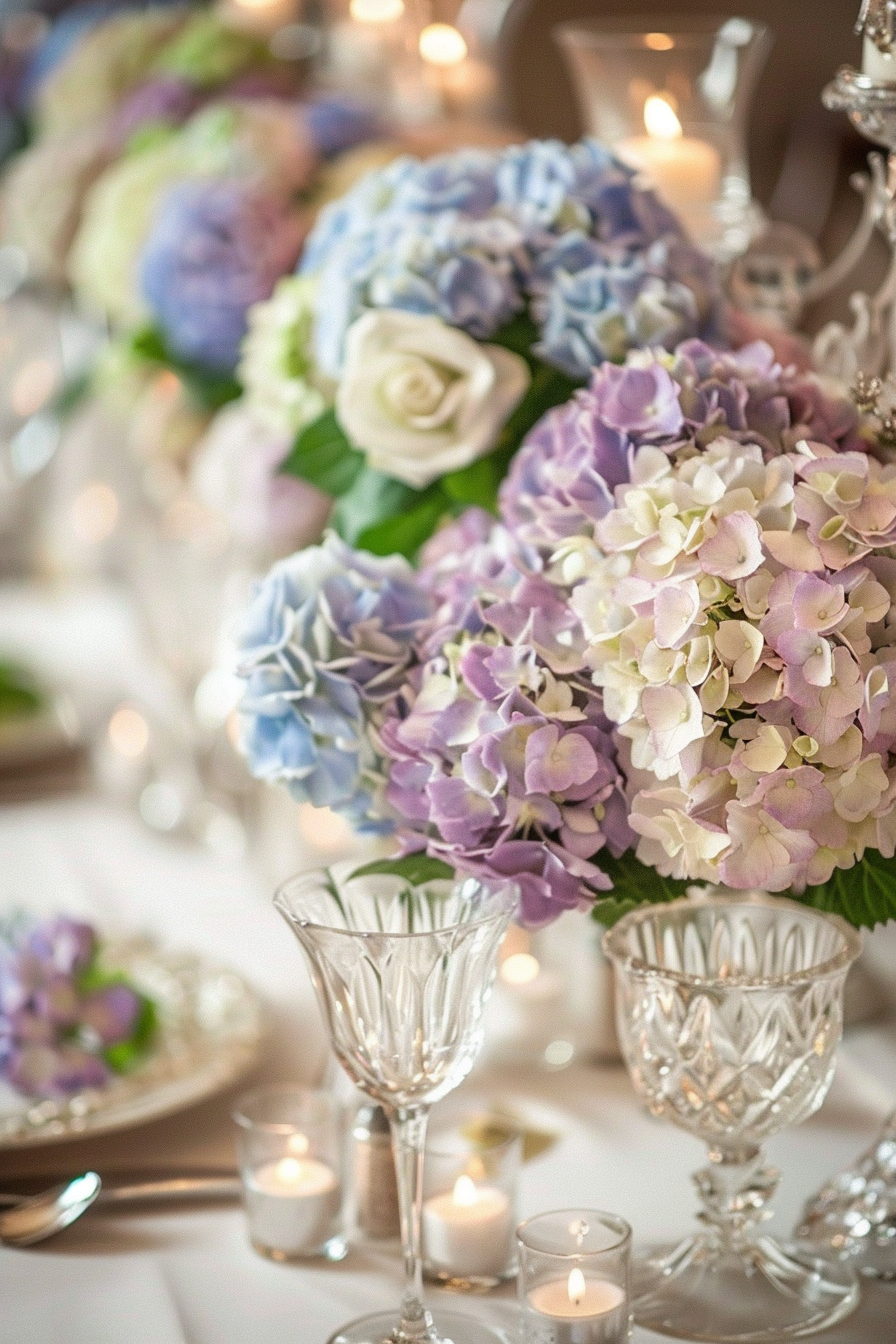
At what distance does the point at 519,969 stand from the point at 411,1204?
1.30 feet

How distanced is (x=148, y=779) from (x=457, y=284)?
76 cm

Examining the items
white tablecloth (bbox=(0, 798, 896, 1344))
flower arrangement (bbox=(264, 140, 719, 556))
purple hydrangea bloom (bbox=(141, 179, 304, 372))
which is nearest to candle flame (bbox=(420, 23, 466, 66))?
purple hydrangea bloom (bbox=(141, 179, 304, 372))

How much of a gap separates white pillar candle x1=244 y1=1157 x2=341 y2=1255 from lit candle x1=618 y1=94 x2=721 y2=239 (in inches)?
26.0

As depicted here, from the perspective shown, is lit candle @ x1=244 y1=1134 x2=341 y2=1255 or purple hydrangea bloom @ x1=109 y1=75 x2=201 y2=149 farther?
purple hydrangea bloom @ x1=109 y1=75 x2=201 y2=149

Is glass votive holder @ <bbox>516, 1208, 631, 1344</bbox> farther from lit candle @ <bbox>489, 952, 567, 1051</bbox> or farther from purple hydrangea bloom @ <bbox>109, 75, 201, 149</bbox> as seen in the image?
purple hydrangea bloom @ <bbox>109, 75, 201, 149</bbox>

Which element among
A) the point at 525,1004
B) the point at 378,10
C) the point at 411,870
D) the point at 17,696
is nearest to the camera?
the point at 411,870

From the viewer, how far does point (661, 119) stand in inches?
43.9

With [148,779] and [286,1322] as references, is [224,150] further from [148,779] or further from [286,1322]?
[286,1322]

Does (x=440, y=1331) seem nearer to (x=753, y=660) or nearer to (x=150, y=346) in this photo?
(x=753, y=660)

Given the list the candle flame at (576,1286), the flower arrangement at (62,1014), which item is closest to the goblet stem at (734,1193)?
the candle flame at (576,1286)

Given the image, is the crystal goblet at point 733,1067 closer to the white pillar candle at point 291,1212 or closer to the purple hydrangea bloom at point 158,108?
the white pillar candle at point 291,1212

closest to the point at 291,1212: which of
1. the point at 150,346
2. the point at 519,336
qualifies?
the point at 519,336

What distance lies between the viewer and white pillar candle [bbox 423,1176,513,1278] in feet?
2.66

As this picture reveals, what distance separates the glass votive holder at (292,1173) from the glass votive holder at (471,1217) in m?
0.05
